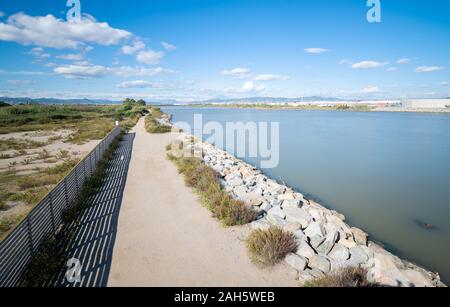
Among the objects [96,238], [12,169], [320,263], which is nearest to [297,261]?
[320,263]

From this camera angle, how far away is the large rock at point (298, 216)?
20.8 ft

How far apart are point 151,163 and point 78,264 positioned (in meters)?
8.72

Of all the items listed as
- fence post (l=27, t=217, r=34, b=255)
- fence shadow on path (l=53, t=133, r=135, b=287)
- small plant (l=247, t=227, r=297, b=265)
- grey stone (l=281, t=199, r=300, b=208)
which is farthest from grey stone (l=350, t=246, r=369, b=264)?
fence post (l=27, t=217, r=34, b=255)

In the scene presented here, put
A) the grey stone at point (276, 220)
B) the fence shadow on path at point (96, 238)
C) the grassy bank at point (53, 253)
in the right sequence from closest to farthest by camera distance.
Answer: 1. the grassy bank at point (53, 253)
2. the fence shadow on path at point (96, 238)
3. the grey stone at point (276, 220)

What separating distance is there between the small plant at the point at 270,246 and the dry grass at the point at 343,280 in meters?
0.78

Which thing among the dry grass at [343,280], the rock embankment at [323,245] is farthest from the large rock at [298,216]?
the dry grass at [343,280]

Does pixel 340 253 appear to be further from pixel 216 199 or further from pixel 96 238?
pixel 96 238

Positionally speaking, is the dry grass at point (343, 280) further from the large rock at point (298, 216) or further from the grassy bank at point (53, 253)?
the grassy bank at point (53, 253)

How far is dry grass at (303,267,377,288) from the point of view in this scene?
3971 mm

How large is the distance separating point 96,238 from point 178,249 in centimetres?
189

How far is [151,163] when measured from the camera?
13148mm

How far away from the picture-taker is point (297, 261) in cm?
468

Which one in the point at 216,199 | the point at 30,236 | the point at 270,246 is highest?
the point at 30,236
